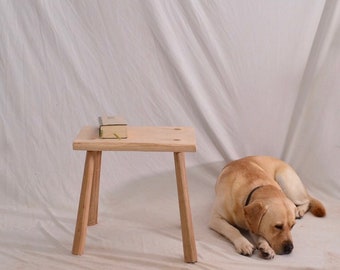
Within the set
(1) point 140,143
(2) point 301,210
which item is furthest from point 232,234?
(1) point 140,143

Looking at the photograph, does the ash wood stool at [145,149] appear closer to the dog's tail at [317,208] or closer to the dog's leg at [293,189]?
the dog's leg at [293,189]

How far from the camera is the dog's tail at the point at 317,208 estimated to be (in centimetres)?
260

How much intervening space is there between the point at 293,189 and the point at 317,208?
0.13m

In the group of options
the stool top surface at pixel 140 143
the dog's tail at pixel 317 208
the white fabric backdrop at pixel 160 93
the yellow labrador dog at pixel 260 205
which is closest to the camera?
the stool top surface at pixel 140 143

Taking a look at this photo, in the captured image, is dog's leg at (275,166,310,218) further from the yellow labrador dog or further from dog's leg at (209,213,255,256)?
dog's leg at (209,213,255,256)

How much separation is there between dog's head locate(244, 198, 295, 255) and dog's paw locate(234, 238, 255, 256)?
65 mm

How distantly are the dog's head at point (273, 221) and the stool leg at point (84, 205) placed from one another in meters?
0.60

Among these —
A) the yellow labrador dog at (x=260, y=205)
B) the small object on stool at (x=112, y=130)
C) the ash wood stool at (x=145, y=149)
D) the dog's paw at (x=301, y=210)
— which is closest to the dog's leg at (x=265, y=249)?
the yellow labrador dog at (x=260, y=205)

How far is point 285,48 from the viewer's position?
2.90m

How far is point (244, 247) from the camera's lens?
2240mm

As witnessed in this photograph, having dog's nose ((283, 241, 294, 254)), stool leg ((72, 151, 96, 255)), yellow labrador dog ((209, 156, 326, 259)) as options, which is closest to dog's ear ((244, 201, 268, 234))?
yellow labrador dog ((209, 156, 326, 259))

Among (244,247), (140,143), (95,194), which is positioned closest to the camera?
(140,143)

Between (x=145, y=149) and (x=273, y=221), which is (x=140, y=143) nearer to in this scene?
(x=145, y=149)

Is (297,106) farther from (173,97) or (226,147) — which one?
(173,97)
